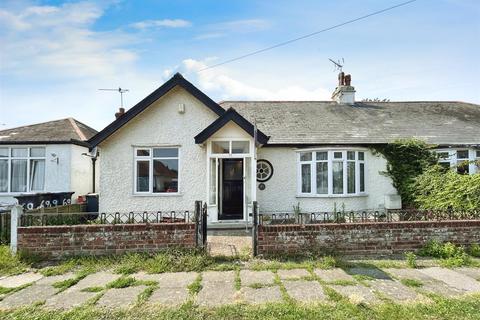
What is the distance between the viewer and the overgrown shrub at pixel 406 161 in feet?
43.4

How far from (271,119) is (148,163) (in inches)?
273

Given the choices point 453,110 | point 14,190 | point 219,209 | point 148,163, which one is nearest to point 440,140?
point 453,110

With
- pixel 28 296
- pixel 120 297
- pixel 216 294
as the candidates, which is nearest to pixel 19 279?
pixel 28 296

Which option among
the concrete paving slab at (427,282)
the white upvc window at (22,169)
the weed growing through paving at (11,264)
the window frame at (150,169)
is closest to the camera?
the concrete paving slab at (427,282)

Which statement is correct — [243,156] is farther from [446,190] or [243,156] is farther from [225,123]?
[446,190]

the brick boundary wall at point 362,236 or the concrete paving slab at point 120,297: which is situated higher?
the brick boundary wall at point 362,236

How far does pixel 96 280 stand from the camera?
6.12m

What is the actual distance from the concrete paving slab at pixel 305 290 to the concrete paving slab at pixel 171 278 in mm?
1943

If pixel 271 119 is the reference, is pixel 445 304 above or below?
below

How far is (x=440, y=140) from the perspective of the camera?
13961mm

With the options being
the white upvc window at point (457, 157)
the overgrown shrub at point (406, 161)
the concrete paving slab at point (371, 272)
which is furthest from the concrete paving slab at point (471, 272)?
the white upvc window at point (457, 157)

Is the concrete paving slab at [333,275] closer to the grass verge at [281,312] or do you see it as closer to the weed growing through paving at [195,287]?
the grass verge at [281,312]

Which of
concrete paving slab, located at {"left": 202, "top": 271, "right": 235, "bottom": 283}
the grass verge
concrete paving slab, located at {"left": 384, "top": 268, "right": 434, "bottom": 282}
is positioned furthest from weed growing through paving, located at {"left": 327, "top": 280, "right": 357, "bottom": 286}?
concrete paving slab, located at {"left": 202, "top": 271, "right": 235, "bottom": 283}

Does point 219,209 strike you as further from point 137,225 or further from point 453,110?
point 453,110
